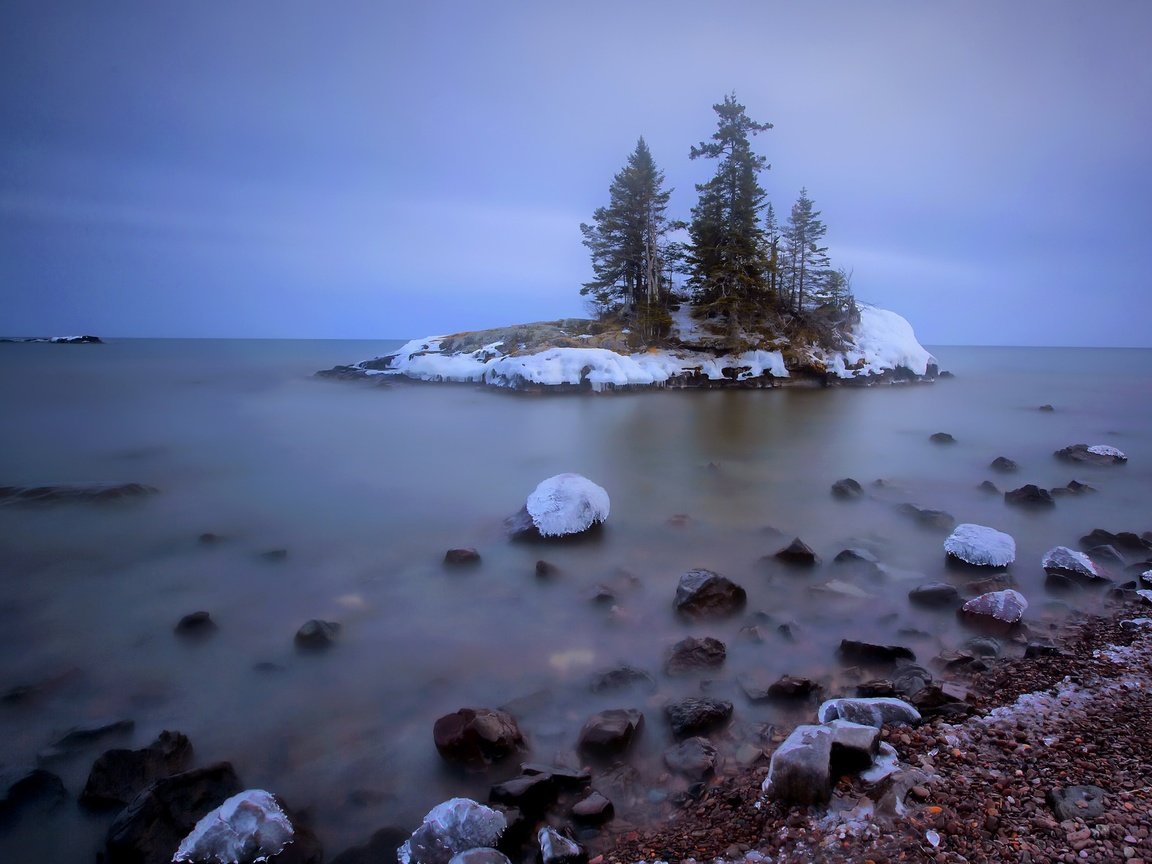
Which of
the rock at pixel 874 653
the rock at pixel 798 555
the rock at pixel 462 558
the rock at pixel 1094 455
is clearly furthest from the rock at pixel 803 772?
the rock at pixel 1094 455

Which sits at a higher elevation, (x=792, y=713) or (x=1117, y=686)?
(x=1117, y=686)

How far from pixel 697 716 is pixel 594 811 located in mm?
1070

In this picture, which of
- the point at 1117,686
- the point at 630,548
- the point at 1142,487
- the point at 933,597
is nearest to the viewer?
the point at 1117,686

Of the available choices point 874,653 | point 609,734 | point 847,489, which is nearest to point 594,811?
point 609,734

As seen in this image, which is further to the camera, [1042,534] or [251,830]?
[1042,534]

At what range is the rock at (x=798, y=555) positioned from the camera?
6465 millimetres

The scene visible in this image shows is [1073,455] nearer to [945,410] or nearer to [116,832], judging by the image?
[945,410]

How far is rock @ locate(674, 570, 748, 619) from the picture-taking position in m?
5.30

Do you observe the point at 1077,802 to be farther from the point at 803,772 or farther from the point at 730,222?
the point at 730,222

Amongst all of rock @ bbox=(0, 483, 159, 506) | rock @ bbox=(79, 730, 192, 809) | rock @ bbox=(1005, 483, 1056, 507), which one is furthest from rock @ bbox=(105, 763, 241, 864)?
rock @ bbox=(1005, 483, 1056, 507)

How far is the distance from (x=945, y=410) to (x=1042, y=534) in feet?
57.3

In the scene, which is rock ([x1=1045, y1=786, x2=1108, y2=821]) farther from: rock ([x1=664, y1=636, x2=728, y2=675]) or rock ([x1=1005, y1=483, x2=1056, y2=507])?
rock ([x1=1005, y1=483, x2=1056, y2=507])

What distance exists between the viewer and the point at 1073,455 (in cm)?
1247

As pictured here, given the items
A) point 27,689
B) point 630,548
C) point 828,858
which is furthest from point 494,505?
point 828,858
